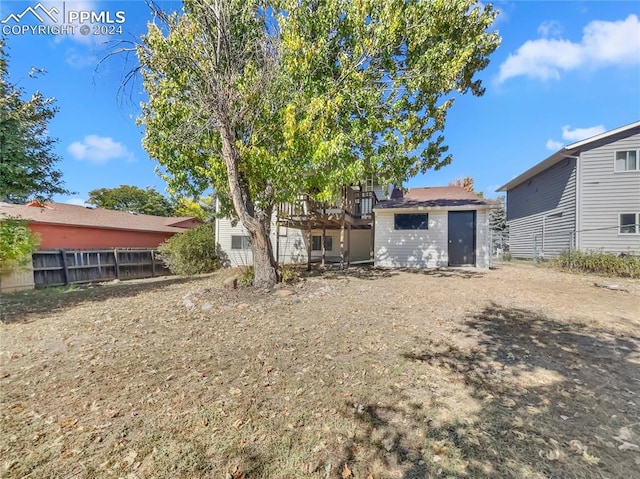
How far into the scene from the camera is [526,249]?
18.4 metres

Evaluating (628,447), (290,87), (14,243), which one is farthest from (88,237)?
(628,447)

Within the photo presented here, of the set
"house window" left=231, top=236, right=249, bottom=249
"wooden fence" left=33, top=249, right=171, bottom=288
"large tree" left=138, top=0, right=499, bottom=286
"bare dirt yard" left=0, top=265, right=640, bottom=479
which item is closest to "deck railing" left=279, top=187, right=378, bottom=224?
"large tree" left=138, top=0, right=499, bottom=286

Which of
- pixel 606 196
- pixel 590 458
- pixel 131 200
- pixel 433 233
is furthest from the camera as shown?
pixel 131 200

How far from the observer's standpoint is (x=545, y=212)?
16.1 meters

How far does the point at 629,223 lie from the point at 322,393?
1632cm

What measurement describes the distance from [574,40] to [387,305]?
9.13 m

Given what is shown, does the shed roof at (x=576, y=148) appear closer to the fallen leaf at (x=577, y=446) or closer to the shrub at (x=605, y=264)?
the shrub at (x=605, y=264)

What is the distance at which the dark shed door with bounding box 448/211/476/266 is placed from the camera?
1290 centimetres

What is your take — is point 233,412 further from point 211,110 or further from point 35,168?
point 35,168

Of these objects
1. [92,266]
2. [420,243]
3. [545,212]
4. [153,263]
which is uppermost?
[545,212]

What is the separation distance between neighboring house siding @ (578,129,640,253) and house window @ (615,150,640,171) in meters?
0.19

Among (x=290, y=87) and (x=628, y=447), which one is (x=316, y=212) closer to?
(x=290, y=87)

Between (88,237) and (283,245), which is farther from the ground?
(88,237)

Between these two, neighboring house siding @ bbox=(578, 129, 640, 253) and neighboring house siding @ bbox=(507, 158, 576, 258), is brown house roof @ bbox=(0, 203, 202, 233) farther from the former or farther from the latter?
neighboring house siding @ bbox=(578, 129, 640, 253)
